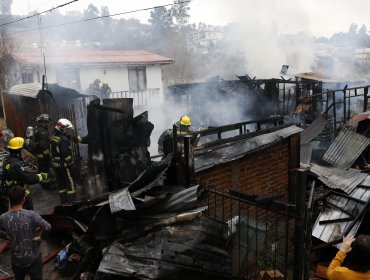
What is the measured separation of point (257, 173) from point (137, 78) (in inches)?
720

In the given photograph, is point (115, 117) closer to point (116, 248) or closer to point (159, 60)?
point (116, 248)

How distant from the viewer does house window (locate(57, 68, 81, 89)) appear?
66.0 ft

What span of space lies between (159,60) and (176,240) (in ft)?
67.8

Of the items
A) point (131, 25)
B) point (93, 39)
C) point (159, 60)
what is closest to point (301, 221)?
point (159, 60)

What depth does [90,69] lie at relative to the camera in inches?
823

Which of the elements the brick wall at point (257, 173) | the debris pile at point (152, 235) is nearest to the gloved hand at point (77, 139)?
the debris pile at point (152, 235)

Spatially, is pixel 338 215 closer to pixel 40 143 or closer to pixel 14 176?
pixel 14 176

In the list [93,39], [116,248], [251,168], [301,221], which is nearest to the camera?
[301,221]

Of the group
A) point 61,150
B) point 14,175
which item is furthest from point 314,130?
point 14,175

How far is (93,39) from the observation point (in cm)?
4641

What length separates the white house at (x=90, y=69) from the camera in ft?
64.3

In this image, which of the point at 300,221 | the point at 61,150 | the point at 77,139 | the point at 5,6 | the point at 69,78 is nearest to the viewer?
the point at 300,221

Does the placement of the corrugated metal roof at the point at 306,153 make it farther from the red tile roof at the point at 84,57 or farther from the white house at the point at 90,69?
the red tile roof at the point at 84,57

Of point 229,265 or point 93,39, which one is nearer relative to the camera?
point 229,265
